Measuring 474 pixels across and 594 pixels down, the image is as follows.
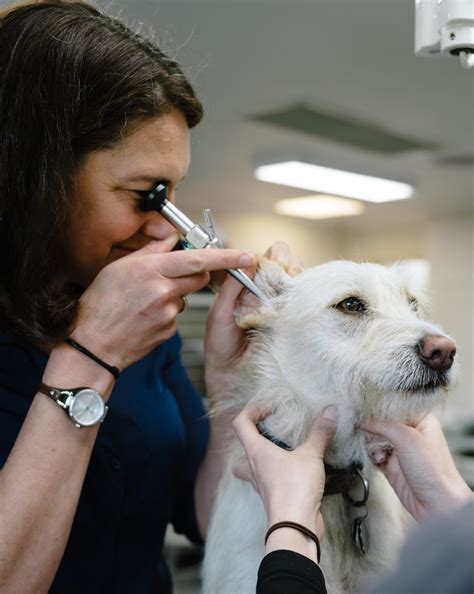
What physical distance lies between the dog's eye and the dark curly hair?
46 cm

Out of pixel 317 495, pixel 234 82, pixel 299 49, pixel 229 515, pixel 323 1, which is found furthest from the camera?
pixel 234 82

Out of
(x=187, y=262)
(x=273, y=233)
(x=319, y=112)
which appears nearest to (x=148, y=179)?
(x=187, y=262)

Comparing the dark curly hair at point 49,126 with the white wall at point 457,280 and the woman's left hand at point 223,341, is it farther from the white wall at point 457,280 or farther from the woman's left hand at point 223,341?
the white wall at point 457,280

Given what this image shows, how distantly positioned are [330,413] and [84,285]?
20.0 inches

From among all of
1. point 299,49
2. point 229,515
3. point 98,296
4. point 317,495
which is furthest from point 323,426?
point 299,49

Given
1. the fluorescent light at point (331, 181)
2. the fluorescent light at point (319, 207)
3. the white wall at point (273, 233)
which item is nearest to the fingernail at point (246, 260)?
the fluorescent light at point (331, 181)

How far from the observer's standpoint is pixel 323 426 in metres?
1.01

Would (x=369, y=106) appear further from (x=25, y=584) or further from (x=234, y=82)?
(x=25, y=584)

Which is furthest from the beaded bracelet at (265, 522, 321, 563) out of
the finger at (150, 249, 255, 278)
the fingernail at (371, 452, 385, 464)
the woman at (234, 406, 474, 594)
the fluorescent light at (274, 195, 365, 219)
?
the fluorescent light at (274, 195, 365, 219)

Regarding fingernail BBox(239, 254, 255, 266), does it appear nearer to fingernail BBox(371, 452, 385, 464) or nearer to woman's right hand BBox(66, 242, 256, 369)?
woman's right hand BBox(66, 242, 256, 369)

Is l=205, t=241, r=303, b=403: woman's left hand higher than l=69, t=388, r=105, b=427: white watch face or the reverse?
the reverse

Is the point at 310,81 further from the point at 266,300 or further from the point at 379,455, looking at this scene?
the point at 379,455

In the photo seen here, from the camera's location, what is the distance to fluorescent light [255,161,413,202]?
5.50 m

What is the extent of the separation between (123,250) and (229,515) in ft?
1.60
